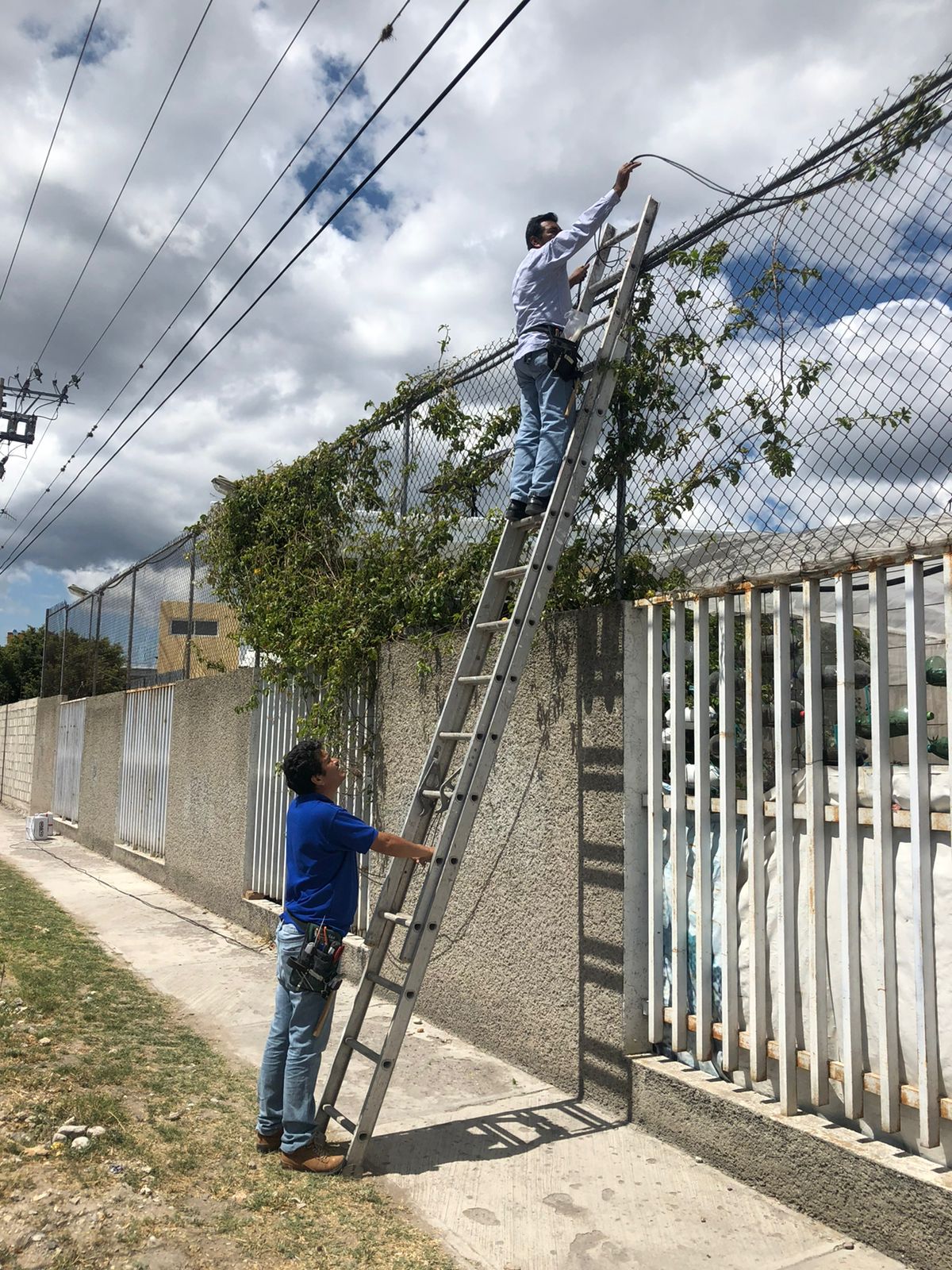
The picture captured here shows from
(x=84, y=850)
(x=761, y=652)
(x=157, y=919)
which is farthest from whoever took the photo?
(x=84, y=850)

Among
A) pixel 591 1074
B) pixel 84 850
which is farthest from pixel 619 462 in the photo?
pixel 84 850

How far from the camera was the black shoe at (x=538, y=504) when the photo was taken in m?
4.91

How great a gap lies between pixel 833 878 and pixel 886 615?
1.00 metres

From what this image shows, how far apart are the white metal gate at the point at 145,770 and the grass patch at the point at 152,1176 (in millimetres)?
6518

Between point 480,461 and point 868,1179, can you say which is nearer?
point 868,1179

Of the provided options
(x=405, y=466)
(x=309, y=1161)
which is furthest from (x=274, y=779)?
(x=309, y=1161)

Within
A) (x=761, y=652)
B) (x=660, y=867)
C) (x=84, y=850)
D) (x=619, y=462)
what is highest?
(x=619, y=462)

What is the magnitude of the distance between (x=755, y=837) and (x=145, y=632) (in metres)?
11.7

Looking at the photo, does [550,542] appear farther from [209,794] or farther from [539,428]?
[209,794]

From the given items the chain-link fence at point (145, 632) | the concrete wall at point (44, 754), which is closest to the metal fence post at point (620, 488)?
the chain-link fence at point (145, 632)

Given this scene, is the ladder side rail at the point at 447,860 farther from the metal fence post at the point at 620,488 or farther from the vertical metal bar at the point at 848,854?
the vertical metal bar at the point at 848,854

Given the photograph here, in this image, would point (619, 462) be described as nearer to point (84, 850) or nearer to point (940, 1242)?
point (940, 1242)

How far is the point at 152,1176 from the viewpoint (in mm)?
3873

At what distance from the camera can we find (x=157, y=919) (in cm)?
971
